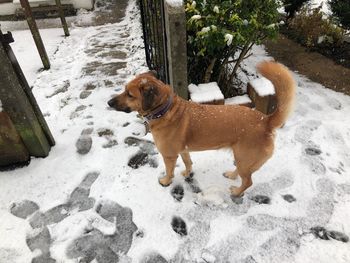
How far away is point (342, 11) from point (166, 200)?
4.92 m

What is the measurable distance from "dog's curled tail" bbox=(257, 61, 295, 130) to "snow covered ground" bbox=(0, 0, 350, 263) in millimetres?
1081

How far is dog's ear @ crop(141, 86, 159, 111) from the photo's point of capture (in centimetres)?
234

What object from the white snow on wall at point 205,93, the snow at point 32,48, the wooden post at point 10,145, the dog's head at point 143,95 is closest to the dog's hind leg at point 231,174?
the white snow on wall at point 205,93

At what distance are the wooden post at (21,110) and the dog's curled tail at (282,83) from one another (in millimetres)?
2539

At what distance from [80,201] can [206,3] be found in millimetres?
2731

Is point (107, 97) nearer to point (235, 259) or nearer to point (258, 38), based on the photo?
point (258, 38)

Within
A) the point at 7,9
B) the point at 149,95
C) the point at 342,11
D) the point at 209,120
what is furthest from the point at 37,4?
the point at 342,11

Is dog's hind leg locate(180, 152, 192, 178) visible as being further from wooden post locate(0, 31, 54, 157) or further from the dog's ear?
wooden post locate(0, 31, 54, 157)

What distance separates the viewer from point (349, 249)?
8.43 feet

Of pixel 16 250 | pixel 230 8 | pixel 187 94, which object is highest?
pixel 230 8

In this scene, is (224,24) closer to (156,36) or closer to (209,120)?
(156,36)

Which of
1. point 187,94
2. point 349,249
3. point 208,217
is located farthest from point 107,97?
point 349,249

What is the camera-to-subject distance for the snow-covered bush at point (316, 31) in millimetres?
5807

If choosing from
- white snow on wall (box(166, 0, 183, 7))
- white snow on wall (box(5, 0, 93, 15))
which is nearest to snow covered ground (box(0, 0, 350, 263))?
white snow on wall (box(166, 0, 183, 7))
